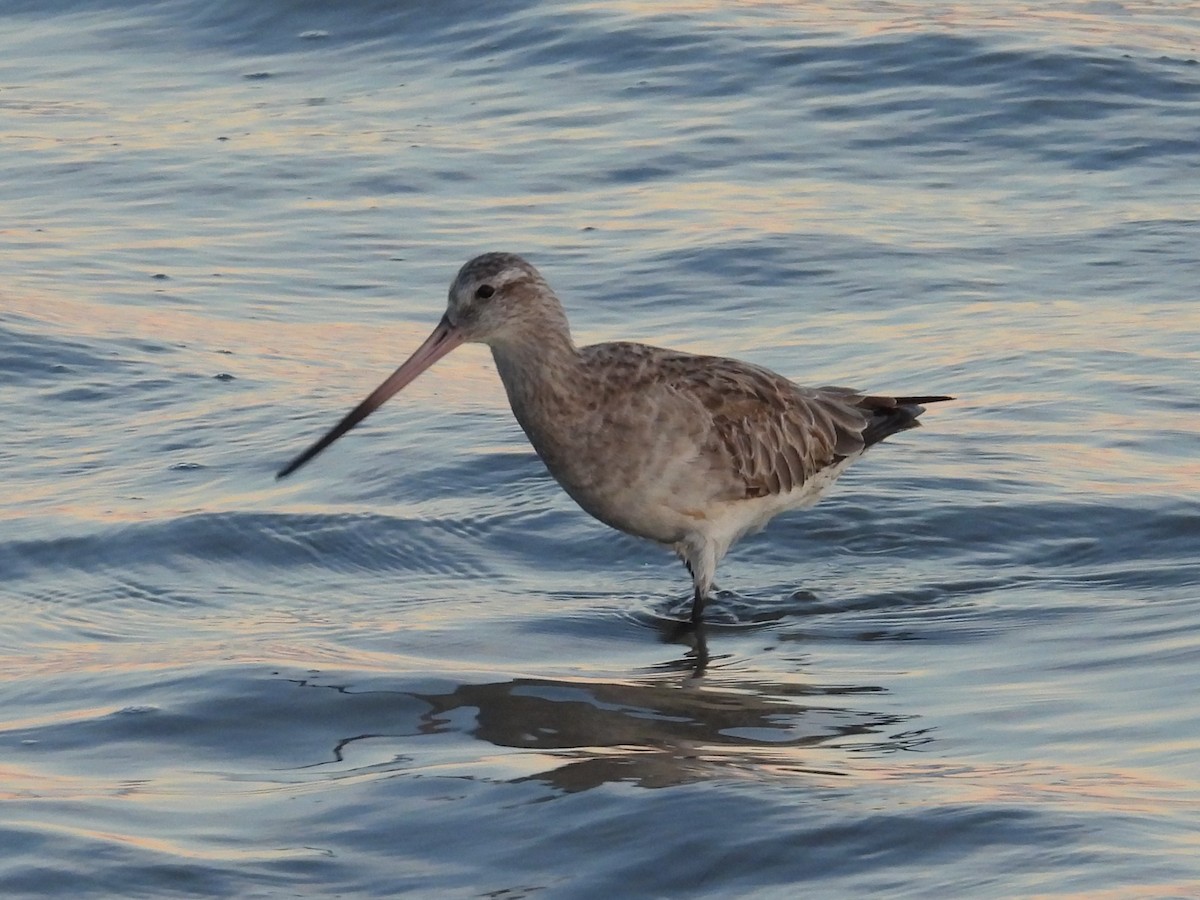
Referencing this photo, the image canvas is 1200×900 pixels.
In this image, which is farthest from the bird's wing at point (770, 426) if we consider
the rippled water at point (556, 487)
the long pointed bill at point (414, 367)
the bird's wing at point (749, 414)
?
the long pointed bill at point (414, 367)

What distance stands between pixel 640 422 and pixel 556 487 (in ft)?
3.14

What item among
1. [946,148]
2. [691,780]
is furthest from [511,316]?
[946,148]

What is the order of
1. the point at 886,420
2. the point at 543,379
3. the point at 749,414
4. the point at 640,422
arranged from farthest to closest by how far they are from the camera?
the point at 886,420, the point at 749,414, the point at 640,422, the point at 543,379

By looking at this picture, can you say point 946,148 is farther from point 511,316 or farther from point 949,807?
point 949,807

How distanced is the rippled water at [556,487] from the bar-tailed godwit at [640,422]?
0.94 feet

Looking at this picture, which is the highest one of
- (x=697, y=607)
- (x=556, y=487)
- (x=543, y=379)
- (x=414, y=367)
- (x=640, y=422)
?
→ (x=414, y=367)

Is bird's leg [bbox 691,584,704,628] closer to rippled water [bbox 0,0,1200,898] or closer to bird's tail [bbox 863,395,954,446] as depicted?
rippled water [bbox 0,0,1200,898]

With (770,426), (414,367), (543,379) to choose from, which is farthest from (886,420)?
(414,367)

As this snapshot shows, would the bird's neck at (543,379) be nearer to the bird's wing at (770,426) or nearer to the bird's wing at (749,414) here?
the bird's wing at (749,414)

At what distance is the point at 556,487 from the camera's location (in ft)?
26.8

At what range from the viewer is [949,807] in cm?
482

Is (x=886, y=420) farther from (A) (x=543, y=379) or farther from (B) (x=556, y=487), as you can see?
(A) (x=543, y=379)

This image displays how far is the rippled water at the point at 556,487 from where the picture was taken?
16.1 ft

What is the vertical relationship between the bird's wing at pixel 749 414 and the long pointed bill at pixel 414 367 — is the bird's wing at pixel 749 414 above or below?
below
